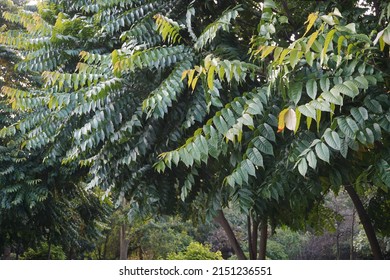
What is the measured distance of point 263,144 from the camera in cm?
260

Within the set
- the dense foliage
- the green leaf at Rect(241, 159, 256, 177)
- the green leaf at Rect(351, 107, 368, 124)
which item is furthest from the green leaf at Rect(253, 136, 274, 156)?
the green leaf at Rect(351, 107, 368, 124)

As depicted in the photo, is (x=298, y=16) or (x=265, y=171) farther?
(x=298, y=16)

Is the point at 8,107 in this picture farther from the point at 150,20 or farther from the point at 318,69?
the point at 318,69

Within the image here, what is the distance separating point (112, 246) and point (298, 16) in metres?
13.6

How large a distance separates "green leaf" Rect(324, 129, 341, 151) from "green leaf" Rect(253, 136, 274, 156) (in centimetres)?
43

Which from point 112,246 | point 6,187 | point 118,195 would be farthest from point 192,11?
point 112,246

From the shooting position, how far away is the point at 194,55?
11.3 ft

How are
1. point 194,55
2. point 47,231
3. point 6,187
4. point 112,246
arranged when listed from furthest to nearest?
point 112,246, point 47,231, point 6,187, point 194,55

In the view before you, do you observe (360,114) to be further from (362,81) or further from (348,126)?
(362,81)

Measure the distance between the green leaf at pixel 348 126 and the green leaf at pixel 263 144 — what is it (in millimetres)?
493

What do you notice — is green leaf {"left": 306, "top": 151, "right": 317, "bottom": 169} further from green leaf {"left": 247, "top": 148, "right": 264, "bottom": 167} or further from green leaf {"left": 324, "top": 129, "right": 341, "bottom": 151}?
green leaf {"left": 247, "top": 148, "right": 264, "bottom": 167}

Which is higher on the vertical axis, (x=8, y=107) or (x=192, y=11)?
(x=8, y=107)

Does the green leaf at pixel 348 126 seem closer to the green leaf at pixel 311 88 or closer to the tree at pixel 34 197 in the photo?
the green leaf at pixel 311 88

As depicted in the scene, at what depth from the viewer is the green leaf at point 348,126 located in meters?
2.21
